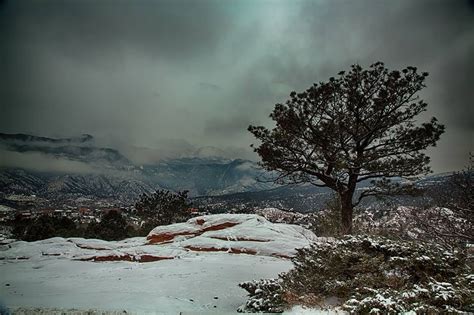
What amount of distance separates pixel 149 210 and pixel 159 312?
3929 cm

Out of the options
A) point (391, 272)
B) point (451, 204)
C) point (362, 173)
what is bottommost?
point (391, 272)

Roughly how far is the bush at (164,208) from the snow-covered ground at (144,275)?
24.8 meters

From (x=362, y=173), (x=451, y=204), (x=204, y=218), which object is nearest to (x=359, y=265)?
(x=451, y=204)

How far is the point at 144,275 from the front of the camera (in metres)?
7.61

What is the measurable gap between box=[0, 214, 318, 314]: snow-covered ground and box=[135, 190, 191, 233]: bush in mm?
24753

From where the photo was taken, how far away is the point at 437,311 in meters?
Result: 3.37

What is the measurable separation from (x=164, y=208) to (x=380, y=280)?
3868cm

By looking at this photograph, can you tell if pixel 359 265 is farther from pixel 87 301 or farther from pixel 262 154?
pixel 262 154

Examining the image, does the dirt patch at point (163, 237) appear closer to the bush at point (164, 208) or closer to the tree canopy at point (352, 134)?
the tree canopy at point (352, 134)

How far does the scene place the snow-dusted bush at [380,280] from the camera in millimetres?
3561

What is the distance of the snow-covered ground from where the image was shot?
5074 mm

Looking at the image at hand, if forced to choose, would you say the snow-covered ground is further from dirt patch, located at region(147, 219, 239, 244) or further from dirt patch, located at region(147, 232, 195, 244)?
dirt patch, located at region(147, 232, 195, 244)

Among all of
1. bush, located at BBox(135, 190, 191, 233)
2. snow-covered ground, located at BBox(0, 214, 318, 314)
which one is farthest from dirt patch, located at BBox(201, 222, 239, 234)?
bush, located at BBox(135, 190, 191, 233)

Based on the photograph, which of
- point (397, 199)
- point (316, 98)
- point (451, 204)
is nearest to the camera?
point (451, 204)
